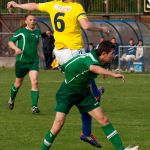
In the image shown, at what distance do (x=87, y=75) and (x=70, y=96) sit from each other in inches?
17.3

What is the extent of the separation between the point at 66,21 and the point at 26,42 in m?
4.08

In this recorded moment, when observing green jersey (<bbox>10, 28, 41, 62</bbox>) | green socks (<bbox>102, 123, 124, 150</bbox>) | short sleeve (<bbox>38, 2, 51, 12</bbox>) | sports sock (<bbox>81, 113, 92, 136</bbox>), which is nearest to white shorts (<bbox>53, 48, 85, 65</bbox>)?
short sleeve (<bbox>38, 2, 51, 12</bbox>)

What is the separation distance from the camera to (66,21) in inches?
558

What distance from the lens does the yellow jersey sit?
14102 mm

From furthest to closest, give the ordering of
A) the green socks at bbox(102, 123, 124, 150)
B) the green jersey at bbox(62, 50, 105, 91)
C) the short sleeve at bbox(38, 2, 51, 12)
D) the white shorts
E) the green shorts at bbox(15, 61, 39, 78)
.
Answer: the green shorts at bbox(15, 61, 39, 78) < the short sleeve at bbox(38, 2, 51, 12) < the white shorts < the green socks at bbox(102, 123, 124, 150) < the green jersey at bbox(62, 50, 105, 91)

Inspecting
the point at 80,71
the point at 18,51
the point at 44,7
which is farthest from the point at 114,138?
the point at 18,51

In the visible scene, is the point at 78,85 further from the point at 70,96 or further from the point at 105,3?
Answer: the point at 105,3

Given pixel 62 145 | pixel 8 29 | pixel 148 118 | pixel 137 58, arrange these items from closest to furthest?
pixel 62 145 < pixel 148 118 < pixel 137 58 < pixel 8 29

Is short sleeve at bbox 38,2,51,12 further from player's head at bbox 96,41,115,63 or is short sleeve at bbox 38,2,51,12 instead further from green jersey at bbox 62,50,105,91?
player's head at bbox 96,41,115,63

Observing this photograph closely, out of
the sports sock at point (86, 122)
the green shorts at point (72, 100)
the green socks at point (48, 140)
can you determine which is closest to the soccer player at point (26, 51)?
the sports sock at point (86, 122)

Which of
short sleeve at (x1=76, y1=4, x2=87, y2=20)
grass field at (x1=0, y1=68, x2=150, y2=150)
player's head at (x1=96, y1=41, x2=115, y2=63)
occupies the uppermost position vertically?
short sleeve at (x1=76, y1=4, x2=87, y2=20)

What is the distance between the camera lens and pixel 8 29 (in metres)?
45.3

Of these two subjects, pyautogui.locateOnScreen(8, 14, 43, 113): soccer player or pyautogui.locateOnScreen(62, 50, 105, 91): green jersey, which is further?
pyautogui.locateOnScreen(8, 14, 43, 113): soccer player

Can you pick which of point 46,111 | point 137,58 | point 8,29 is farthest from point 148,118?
point 8,29
